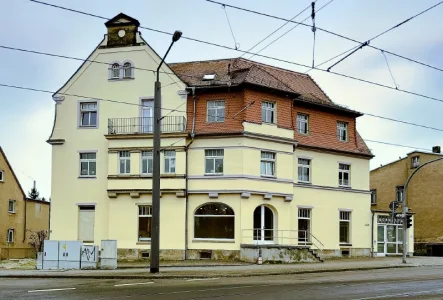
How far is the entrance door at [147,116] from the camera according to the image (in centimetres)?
3695

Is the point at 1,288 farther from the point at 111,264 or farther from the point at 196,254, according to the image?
the point at 196,254

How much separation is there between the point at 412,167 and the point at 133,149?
29354 millimetres

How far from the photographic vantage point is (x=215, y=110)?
3678 cm

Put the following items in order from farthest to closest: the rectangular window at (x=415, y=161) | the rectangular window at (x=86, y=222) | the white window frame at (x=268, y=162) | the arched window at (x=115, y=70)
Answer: the rectangular window at (x=415, y=161) < the arched window at (x=115, y=70) < the rectangular window at (x=86, y=222) < the white window frame at (x=268, y=162)

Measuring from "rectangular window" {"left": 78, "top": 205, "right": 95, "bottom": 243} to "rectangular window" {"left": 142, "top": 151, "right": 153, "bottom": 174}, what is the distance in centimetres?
393

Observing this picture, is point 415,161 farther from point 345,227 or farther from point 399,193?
point 345,227

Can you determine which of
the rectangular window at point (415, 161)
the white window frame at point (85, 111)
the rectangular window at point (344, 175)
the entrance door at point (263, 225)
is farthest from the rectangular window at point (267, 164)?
the rectangular window at point (415, 161)

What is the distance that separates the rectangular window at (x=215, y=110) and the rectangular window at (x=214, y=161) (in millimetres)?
1815

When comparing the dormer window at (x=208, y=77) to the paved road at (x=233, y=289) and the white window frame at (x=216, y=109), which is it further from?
the paved road at (x=233, y=289)

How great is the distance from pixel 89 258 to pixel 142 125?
9992 millimetres

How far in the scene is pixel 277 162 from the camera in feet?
122

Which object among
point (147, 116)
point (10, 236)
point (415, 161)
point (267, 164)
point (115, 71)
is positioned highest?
point (115, 71)

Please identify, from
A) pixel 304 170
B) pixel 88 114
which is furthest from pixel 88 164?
pixel 304 170

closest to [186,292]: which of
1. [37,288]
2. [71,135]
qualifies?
[37,288]
